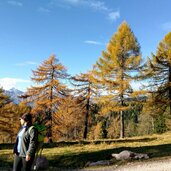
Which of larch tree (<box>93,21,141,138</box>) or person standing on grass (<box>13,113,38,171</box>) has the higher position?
larch tree (<box>93,21,141,138</box>)

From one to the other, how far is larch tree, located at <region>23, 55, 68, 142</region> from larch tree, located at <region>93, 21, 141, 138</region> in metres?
4.06

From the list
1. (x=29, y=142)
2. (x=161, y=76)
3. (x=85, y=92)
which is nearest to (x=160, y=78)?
(x=161, y=76)

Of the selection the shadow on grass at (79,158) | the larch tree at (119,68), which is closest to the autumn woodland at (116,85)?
the larch tree at (119,68)

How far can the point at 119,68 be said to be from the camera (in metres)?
29.7

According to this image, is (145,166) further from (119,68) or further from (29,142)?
(119,68)

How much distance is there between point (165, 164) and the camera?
12164 mm

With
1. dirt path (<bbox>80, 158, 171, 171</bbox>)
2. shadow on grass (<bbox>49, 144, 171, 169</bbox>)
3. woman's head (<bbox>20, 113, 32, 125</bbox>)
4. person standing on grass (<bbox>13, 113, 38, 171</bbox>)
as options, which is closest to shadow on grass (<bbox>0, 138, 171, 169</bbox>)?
shadow on grass (<bbox>49, 144, 171, 169</bbox>)

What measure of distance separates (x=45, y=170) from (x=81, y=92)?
938 inches

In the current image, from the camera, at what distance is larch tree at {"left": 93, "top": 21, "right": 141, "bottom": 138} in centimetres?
2938

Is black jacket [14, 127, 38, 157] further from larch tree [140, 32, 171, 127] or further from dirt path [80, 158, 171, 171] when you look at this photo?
larch tree [140, 32, 171, 127]

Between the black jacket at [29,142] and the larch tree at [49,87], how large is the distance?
22758 millimetres

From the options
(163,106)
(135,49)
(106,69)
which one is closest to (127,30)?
(135,49)

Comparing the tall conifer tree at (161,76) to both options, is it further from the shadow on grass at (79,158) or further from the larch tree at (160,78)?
the shadow on grass at (79,158)

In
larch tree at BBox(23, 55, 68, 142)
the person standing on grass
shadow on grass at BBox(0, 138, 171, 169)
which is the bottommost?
shadow on grass at BBox(0, 138, 171, 169)
